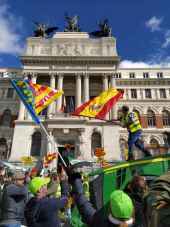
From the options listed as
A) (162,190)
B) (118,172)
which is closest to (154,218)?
(162,190)

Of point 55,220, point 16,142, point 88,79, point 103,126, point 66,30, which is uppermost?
point 66,30

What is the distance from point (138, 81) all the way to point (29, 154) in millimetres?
19798

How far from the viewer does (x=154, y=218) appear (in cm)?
136

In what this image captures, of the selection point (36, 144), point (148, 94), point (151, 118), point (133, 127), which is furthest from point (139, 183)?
point (148, 94)

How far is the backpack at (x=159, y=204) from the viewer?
1.33m

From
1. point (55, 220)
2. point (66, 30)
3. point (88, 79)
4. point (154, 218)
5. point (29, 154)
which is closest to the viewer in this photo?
point (154, 218)

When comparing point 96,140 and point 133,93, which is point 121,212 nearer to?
point 96,140

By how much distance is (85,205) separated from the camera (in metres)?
2.72

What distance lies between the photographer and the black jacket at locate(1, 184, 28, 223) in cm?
383

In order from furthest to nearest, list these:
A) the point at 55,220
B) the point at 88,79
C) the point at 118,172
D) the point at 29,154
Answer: the point at 88,79, the point at 29,154, the point at 118,172, the point at 55,220

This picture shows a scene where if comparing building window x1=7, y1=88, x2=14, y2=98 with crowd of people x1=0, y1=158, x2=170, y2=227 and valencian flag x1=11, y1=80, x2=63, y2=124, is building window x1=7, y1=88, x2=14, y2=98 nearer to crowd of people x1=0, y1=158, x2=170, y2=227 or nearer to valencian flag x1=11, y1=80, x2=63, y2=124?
valencian flag x1=11, y1=80, x2=63, y2=124

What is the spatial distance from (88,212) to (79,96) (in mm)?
26213

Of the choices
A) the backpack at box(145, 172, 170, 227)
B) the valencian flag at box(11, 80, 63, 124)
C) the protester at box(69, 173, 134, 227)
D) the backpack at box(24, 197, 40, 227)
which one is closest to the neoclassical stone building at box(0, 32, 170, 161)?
the valencian flag at box(11, 80, 63, 124)

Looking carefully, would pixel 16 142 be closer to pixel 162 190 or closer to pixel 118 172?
pixel 118 172
